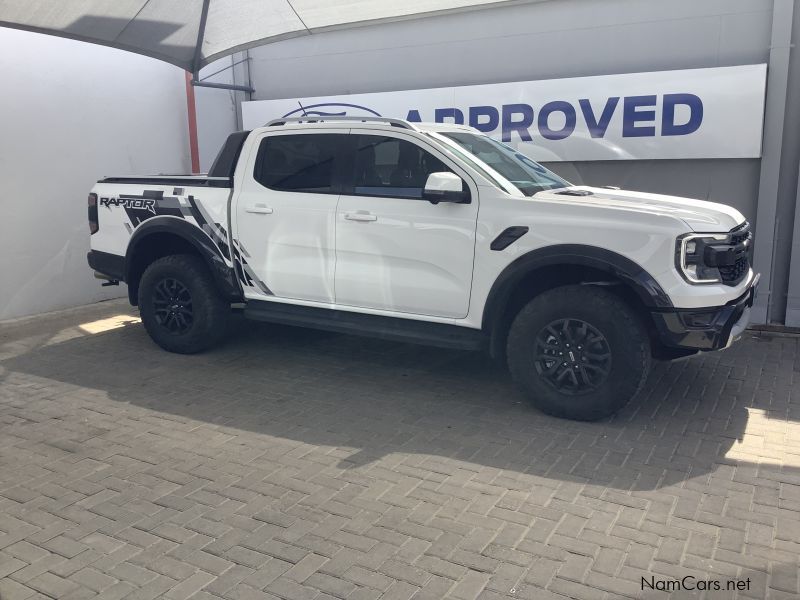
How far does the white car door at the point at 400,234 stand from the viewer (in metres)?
5.01

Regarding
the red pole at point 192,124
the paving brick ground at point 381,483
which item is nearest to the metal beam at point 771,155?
the paving brick ground at point 381,483

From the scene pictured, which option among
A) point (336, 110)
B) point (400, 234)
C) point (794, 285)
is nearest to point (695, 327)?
point (400, 234)

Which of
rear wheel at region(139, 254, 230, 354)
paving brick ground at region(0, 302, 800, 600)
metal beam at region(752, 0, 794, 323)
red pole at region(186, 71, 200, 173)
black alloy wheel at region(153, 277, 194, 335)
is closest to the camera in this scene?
paving brick ground at region(0, 302, 800, 600)

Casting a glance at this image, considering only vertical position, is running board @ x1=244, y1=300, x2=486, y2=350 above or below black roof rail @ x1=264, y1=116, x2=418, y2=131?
below

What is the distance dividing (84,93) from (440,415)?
6.19 meters

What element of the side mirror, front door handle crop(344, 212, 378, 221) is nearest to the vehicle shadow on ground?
front door handle crop(344, 212, 378, 221)

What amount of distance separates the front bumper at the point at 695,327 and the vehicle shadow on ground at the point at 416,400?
2.01 ft

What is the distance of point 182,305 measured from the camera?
638cm

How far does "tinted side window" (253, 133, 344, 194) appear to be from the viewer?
5641 mm

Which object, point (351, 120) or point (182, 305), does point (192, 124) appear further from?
point (351, 120)

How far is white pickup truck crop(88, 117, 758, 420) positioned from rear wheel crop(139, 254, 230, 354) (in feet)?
0.05

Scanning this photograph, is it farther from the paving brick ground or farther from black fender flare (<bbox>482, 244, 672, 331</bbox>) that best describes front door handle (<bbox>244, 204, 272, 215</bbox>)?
black fender flare (<bbox>482, 244, 672, 331</bbox>)

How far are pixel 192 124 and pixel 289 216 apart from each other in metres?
4.77

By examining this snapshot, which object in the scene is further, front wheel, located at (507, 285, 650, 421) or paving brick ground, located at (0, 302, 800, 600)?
front wheel, located at (507, 285, 650, 421)
